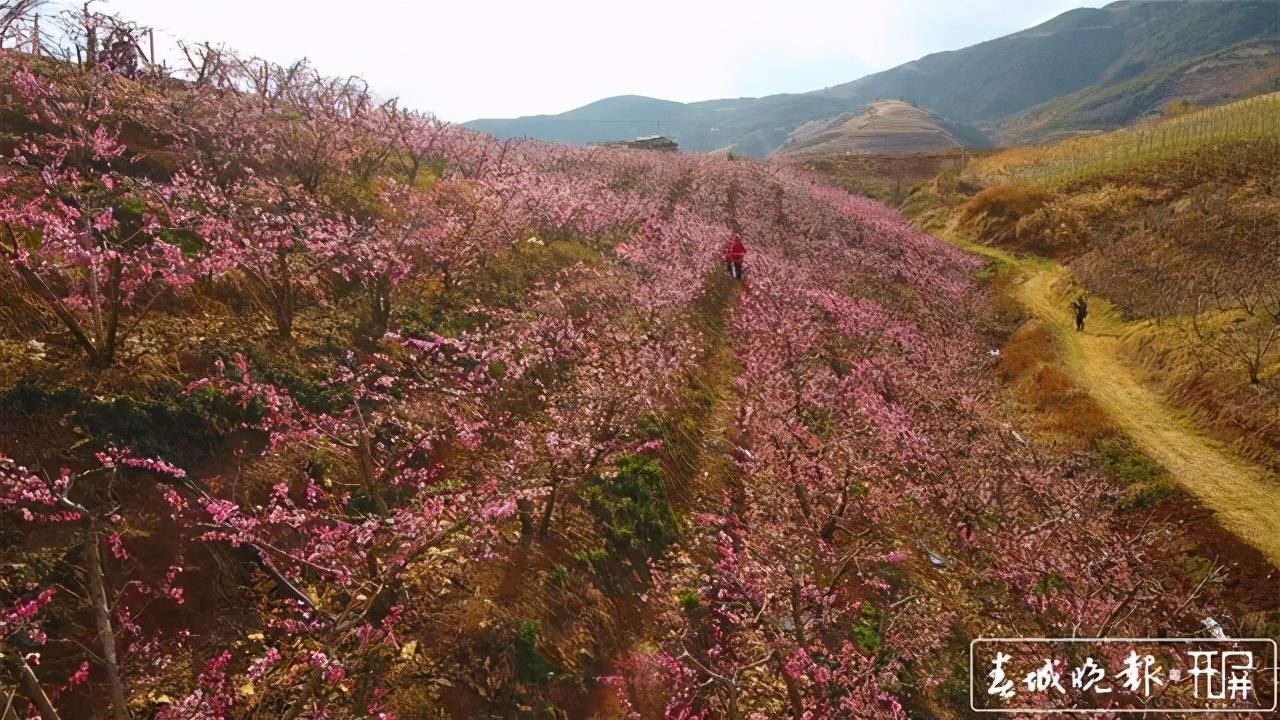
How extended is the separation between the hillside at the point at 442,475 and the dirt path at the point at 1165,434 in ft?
2.33

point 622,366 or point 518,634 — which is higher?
point 622,366

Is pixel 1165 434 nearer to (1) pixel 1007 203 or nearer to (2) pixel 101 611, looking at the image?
(2) pixel 101 611

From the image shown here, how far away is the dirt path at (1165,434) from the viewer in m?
13.9

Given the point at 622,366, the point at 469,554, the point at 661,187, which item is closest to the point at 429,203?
the point at 622,366

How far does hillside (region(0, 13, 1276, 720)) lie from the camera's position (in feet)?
24.1

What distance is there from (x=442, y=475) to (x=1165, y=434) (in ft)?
65.3

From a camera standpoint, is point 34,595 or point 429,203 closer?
point 34,595

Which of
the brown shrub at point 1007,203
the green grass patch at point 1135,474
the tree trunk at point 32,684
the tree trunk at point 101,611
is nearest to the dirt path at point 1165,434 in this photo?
the green grass patch at point 1135,474

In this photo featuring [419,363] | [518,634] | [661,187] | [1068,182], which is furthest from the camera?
[1068,182]

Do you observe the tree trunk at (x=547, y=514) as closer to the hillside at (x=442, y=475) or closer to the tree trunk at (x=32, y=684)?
the hillside at (x=442, y=475)

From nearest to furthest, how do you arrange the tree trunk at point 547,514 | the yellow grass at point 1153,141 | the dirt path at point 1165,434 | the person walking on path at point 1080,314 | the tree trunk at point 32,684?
the tree trunk at point 32,684 < the tree trunk at point 547,514 < the dirt path at point 1165,434 < the person walking on path at point 1080,314 < the yellow grass at point 1153,141

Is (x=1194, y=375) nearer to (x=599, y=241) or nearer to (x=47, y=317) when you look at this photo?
(x=599, y=241)

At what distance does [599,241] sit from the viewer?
25125mm

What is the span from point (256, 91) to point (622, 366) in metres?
15.6
